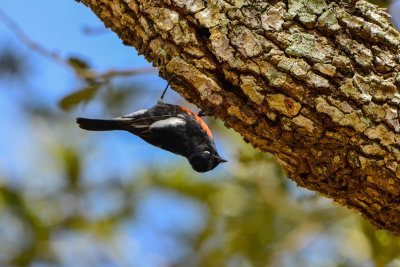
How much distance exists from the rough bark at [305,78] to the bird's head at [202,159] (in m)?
0.68

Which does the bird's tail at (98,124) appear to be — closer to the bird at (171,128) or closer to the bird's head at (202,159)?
the bird at (171,128)

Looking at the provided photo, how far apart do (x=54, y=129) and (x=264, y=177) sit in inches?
121

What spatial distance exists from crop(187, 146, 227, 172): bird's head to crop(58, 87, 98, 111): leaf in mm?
955

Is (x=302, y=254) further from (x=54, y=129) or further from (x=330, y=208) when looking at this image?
(x=54, y=129)

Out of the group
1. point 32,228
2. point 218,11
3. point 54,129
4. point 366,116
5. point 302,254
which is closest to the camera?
point 366,116

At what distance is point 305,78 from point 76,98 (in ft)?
6.16

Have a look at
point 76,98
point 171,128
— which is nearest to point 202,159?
point 171,128

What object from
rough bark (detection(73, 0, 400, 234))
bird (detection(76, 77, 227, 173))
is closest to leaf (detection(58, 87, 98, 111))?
bird (detection(76, 77, 227, 173))

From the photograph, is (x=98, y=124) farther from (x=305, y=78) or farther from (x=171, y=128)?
(x=305, y=78)

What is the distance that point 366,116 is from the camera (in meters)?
2.23

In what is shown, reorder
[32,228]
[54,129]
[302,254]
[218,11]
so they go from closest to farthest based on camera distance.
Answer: [218,11] → [32,228] → [302,254] → [54,129]

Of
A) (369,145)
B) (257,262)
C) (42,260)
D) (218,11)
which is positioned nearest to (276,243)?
(257,262)

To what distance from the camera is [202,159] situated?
316 cm

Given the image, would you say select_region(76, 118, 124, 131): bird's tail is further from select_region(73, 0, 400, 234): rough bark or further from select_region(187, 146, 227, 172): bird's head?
select_region(73, 0, 400, 234): rough bark
